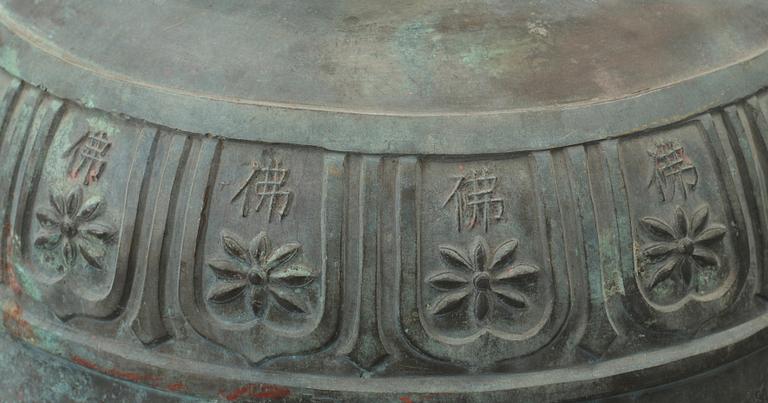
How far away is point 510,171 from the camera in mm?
2416

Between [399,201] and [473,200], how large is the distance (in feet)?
0.48

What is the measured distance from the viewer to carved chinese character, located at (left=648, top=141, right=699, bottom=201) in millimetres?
2477

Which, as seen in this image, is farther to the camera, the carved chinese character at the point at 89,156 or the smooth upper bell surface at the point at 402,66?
the carved chinese character at the point at 89,156

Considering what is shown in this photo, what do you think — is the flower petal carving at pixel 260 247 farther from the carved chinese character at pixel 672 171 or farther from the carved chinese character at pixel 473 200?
the carved chinese character at pixel 672 171

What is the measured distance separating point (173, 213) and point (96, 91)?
1.02 feet

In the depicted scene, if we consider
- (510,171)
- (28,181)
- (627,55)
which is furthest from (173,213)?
(627,55)

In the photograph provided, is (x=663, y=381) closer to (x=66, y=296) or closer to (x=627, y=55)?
(x=627, y=55)

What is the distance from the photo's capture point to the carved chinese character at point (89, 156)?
251cm

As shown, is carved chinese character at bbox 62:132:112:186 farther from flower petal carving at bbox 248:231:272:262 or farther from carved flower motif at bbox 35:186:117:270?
flower petal carving at bbox 248:231:272:262

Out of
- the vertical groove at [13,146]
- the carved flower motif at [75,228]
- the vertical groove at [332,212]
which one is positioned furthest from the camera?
the vertical groove at [13,146]

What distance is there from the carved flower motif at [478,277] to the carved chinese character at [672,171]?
12.5 inches

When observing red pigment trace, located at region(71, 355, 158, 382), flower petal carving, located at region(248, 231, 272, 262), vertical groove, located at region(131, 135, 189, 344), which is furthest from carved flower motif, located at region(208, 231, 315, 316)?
red pigment trace, located at region(71, 355, 158, 382)

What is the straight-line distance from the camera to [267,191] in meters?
2.41

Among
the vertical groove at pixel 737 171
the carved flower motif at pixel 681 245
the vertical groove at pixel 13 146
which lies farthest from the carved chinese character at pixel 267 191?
the vertical groove at pixel 737 171
